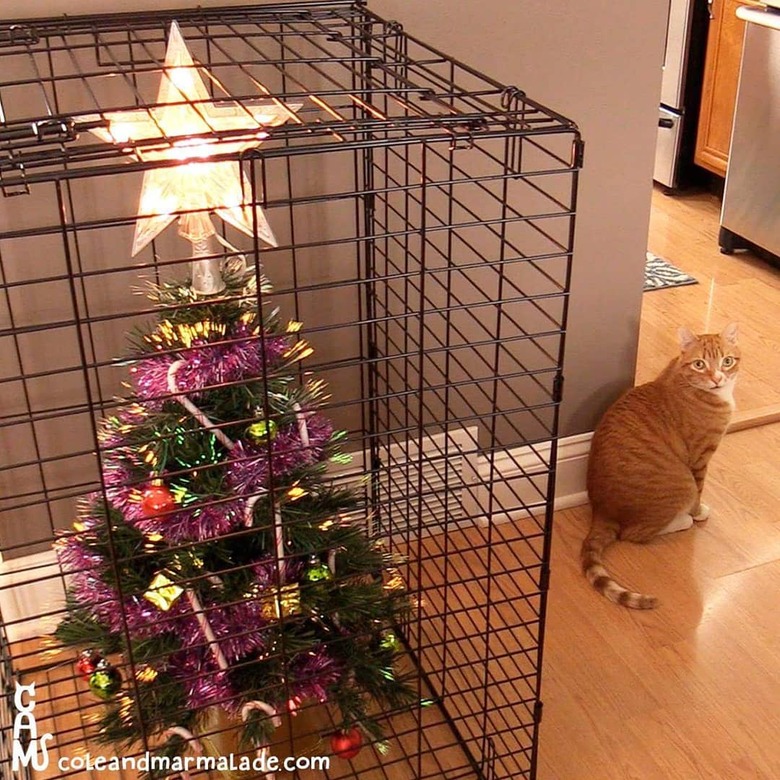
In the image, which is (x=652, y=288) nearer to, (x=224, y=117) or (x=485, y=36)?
(x=485, y=36)

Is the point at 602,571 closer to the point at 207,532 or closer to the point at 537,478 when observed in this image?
the point at 537,478

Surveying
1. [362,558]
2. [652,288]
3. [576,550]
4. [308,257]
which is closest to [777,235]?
[652,288]

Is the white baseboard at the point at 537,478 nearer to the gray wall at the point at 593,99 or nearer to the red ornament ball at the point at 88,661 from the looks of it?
the gray wall at the point at 593,99

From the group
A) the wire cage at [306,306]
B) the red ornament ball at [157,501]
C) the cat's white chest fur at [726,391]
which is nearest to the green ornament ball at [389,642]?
the wire cage at [306,306]

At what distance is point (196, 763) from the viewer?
142 cm

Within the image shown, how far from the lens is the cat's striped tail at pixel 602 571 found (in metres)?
1.91

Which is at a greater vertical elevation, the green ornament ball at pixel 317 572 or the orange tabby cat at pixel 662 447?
the green ornament ball at pixel 317 572

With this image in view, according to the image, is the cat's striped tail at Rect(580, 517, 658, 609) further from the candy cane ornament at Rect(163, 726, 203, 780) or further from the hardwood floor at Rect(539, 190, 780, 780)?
the candy cane ornament at Rect(163, 726, 203, 780)

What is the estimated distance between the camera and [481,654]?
5.88ft

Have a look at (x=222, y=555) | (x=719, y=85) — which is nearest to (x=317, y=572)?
(x=222, y=555)

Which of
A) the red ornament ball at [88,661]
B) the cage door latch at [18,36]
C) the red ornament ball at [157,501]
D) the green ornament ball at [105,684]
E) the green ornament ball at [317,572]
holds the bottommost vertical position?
the red ornament ball at [88,661]

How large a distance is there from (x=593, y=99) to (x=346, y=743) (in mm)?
1183

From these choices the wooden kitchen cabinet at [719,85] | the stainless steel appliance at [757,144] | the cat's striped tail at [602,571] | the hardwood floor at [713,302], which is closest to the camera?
the cat's striped tail at [602,571]

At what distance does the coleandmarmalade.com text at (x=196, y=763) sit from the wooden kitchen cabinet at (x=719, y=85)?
275 centimetres
